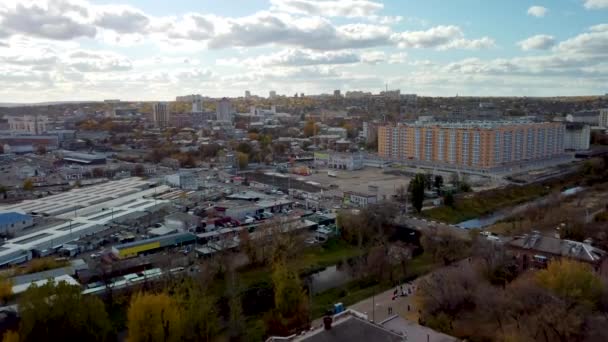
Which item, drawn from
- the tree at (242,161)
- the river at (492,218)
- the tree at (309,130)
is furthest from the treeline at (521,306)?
the tree at (309,130)

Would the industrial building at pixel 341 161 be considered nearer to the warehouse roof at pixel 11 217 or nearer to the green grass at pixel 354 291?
the green grass at pixel 354 291

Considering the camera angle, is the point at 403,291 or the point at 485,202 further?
the point at 485,202

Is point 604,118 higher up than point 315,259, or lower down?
higher up

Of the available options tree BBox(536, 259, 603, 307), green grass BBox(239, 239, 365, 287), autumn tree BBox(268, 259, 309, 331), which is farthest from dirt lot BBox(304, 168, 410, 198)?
autumn tree BBox(268, 259, 309, 331)

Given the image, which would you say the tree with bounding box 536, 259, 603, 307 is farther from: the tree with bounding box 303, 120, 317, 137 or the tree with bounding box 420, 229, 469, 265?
the tree with bounding box 303, 120, 317, 137

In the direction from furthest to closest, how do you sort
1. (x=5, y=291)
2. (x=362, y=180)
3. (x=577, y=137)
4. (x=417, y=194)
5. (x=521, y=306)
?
(x=577, y=137) < (x=362, y=180) < (x=417, y=194) < (x=5, y=291) < (x=521, y=306)

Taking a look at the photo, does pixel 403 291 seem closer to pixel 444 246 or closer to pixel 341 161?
pixel 444 246

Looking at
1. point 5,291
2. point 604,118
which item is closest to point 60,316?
point 5,291
